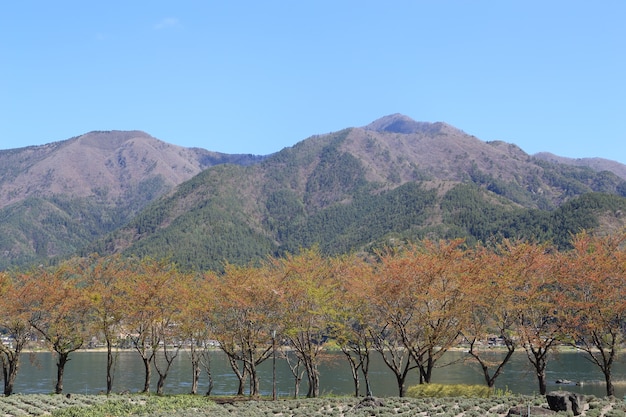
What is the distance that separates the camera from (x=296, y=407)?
4128 cm

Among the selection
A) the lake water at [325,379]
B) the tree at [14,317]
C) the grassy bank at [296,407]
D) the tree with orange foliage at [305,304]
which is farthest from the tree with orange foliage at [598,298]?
the tree at [14,317]

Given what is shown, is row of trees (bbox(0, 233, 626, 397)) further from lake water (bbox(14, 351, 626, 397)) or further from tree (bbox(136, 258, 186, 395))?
lake water (bbox(14, 351, 626, 397))

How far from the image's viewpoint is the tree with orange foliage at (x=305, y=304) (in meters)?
50.9

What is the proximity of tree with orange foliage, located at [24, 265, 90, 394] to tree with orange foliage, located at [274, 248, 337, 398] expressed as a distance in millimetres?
20320

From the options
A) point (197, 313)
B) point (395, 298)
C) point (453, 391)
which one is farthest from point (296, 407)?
point (197, 313)

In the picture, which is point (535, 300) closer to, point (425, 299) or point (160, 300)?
point (425, 299)

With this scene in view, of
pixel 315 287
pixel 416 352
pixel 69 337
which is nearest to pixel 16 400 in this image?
pixel 69 337

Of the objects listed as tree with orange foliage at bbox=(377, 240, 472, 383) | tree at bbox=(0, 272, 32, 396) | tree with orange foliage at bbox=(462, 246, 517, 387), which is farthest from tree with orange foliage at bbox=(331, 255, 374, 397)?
tree at bbox=(0, 272, 32, 396)

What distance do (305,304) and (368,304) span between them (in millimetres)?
5848

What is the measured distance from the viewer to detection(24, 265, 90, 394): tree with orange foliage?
178 ft

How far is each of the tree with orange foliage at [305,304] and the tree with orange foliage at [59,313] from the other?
2032 cm

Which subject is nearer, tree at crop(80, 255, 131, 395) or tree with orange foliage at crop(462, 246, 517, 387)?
tree with orange foliage at crop(462, 246, 517, 387)

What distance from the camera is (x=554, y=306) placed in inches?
1861

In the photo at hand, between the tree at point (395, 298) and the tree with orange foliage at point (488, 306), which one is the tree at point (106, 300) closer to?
the tree at point (395, 298)
